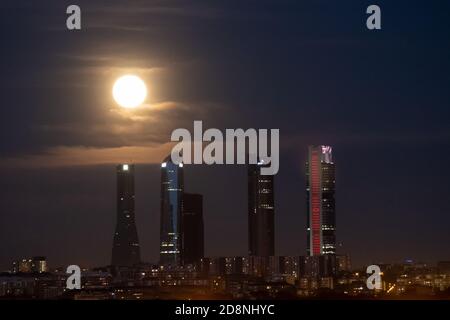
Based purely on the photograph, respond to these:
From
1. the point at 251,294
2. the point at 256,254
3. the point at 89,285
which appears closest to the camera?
the point at 251,294

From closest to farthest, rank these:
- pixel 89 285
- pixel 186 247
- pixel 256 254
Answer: pixel 89 285 < pixel 256 254 < pixel 186 247

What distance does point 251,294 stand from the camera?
212 feet

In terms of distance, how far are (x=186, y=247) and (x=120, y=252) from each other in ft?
22.4

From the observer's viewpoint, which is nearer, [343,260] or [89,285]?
[89,285]

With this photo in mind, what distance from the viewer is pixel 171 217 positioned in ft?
331

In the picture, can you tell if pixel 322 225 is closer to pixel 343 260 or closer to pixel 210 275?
pixel 343 260

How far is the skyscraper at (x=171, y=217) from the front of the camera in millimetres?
86250

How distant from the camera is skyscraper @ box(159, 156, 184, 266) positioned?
86.2 metres
